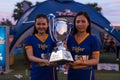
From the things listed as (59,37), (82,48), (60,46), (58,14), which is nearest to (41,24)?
(59,37)

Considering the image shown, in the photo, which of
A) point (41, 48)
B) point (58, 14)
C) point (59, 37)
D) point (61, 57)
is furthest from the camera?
point (58, 14)

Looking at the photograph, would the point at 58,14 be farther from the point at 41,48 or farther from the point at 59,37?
the point at 59,37

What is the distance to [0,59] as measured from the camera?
1139 centimetres

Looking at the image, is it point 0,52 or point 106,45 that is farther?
point 106,45

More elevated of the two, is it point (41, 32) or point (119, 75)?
point (41, 32)

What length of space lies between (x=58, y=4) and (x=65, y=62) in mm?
9793

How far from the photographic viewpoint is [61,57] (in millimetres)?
3611

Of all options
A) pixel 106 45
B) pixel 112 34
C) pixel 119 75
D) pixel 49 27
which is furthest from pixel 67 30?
pixel 106 45

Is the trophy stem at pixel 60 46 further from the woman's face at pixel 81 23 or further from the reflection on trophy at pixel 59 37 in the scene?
the woman's face at pixel 81 23

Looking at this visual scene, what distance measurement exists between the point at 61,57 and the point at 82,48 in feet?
1.14

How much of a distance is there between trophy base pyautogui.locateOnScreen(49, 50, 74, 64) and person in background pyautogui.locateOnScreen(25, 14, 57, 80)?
344 mm

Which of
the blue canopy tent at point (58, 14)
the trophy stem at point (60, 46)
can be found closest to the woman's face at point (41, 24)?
the trophy stem at point (60, 46)

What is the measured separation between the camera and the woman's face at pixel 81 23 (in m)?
3.85

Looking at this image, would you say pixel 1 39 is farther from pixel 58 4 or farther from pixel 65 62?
pixel 65 62
